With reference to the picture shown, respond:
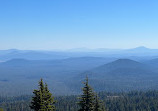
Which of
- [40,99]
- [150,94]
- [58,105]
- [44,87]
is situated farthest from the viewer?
[150,94]

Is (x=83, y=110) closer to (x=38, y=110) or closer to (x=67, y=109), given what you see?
(x=38, y=110)

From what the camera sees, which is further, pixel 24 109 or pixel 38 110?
pixel 24 109

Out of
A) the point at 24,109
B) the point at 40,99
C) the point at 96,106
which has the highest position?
the point at 40,99

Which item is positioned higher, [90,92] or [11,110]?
[90,92]

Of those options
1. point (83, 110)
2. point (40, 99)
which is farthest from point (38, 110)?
point (83, 110)

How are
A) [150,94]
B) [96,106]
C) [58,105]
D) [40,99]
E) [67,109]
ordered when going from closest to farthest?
[40,99]
[96,106]
[67,109]
[58,105]
[150,94]

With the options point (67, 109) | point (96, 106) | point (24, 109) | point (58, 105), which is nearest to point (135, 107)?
point (67, 109)

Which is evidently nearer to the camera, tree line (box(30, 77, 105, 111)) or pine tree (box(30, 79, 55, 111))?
pine tree (box(30, 79, 55, 111))

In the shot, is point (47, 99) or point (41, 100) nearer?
point (41, 100)

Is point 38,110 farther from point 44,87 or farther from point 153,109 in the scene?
point 153,109

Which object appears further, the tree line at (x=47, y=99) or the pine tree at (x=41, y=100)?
the tree line at (x=47, y=99)
